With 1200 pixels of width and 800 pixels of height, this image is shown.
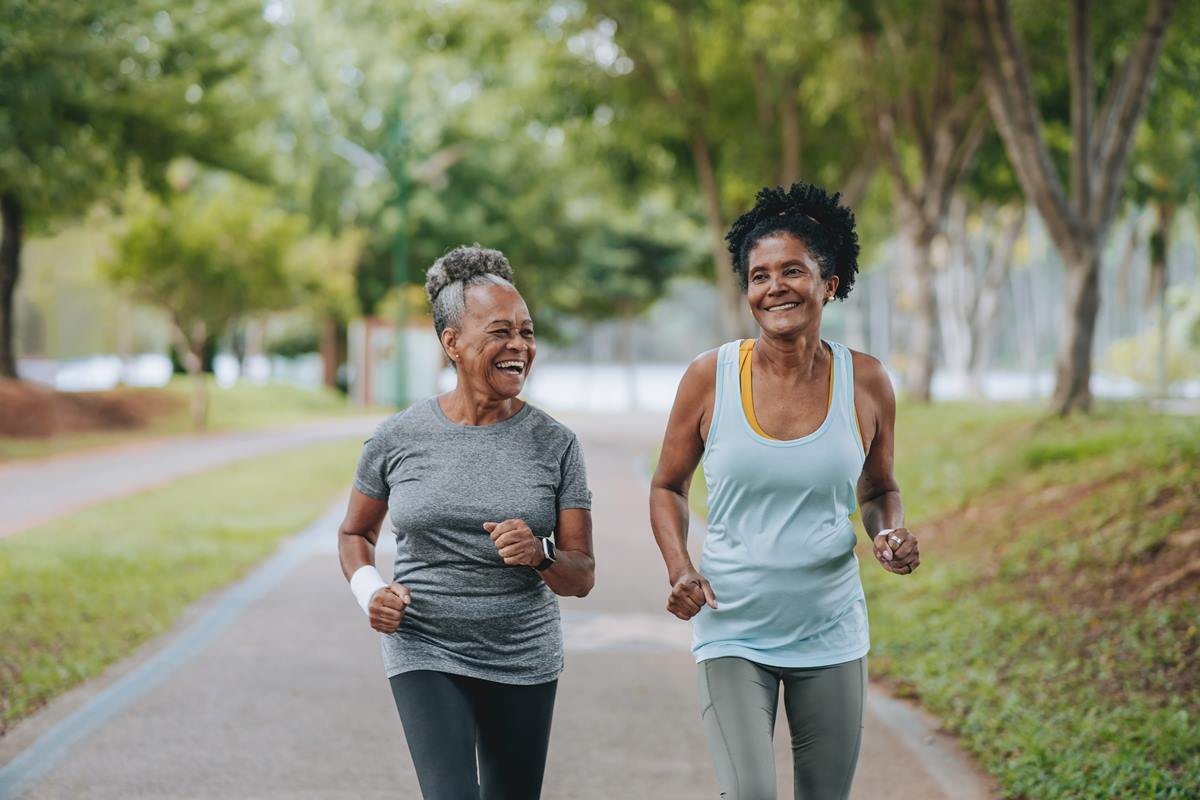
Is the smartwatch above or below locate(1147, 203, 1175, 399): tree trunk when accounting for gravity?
below

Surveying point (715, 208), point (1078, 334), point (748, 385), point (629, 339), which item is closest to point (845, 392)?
point (748, 385)

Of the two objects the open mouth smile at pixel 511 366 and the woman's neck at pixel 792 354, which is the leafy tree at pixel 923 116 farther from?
the open mouth smile at pixel 511 366

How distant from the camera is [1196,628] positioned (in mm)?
6984

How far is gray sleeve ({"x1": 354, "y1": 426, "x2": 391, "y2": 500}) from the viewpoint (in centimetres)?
354

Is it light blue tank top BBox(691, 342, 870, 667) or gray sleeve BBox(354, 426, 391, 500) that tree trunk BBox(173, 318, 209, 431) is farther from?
light blue tank top BBox(691, 342, 870, 667)

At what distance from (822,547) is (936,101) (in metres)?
17.1

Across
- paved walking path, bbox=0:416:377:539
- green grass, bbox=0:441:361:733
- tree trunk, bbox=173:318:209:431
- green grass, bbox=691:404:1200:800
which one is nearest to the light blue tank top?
green grass, bbox=691:404:1200:800

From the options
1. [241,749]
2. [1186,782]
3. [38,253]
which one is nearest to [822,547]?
[1186,782]

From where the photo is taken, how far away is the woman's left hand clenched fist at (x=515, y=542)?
321cm

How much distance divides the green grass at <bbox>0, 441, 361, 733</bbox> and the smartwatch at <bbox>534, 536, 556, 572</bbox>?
158 inches

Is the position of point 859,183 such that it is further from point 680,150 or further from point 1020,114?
point 1020,114

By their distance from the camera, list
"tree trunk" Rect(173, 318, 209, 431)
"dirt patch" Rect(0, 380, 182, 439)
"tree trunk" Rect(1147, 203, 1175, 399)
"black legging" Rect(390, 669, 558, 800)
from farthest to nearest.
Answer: "tree trunk" Rect(173, 318, 209, 431) < "dirt patch" Rect(0, 380, 182, 439) < "tree trunk" Rect(1147, 203, 1175, 399) < "black legging" Rect(390, 669, 558, 800)


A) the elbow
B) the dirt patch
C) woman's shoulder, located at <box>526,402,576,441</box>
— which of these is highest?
woman's shoulder, located at <box>526,402,576,441</box>

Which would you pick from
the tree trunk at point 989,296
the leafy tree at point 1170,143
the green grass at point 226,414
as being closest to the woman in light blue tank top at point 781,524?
the leafy tree at point 1170,143
